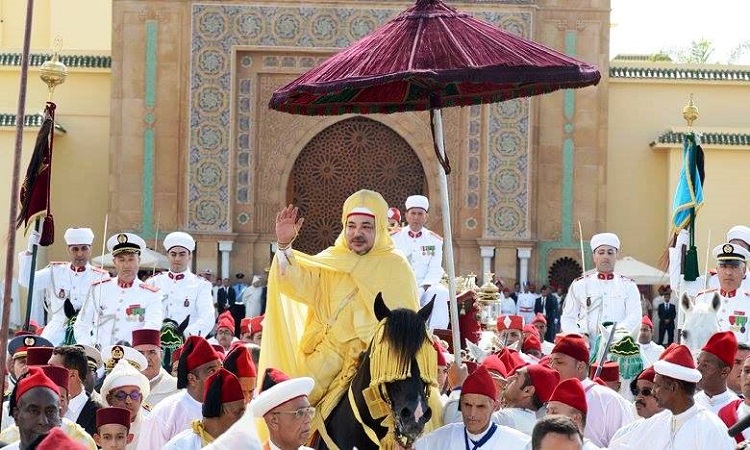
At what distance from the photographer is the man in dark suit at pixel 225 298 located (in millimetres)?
27938

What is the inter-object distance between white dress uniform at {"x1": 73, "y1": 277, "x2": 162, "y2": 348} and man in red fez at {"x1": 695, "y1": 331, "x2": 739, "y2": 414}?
6.16m

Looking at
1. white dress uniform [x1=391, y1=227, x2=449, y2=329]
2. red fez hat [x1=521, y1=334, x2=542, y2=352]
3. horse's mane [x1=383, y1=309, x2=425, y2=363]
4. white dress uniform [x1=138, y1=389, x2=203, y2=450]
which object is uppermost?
white dress uniform [x1=391, y1=227, x2=449, y2=329]

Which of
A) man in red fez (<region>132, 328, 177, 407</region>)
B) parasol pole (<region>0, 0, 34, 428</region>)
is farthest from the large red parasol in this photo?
man in red fez (<region>132, 328, 177, 407</region>)

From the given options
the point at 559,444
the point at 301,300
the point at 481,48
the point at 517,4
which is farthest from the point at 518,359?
the point at 517,4

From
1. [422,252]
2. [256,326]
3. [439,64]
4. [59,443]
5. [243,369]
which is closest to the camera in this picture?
[59,443]

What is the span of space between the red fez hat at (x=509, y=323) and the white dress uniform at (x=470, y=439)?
8.28 m

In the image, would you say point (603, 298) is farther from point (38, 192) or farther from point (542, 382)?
point (542, 382)

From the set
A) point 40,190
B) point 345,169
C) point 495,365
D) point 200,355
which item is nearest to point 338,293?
point 200,355

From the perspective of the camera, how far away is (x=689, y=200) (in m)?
16.2

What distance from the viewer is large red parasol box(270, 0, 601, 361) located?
8.73 meters

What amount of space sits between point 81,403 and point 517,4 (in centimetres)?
2092

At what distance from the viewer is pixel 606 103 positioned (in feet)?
98.6

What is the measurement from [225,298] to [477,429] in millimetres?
20102

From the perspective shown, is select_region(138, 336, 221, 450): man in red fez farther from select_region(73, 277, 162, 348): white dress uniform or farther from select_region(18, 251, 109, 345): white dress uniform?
select_region(18, 251, 109, 345): white dress uniform
